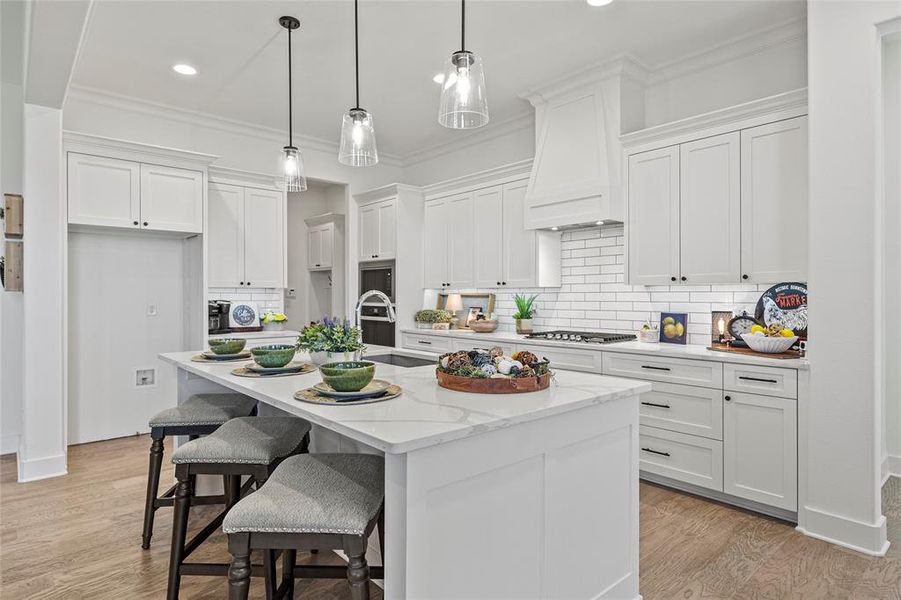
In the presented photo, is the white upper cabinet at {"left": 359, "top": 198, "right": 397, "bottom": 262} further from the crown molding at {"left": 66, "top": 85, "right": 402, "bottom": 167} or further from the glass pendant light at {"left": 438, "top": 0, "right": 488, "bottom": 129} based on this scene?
the glass pendant light at {"left": 438, "top": 0, "right": 488, "bottom": 129}

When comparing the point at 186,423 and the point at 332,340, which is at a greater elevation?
the point at 332,340

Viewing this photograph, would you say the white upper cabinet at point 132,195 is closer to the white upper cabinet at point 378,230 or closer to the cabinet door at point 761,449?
the white upper cabinet at point 378,230

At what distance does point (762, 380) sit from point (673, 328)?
2.91 feet

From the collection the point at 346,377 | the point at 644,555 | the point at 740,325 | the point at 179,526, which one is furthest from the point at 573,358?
the point at 179,526

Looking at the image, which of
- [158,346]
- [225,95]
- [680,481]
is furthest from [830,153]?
[158,346]

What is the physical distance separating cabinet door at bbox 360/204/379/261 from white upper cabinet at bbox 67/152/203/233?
177 cm

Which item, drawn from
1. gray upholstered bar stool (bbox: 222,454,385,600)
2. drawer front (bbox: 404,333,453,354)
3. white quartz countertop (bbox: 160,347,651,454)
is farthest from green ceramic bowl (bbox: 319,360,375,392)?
drawer front (bbox: 404,333,453,354)

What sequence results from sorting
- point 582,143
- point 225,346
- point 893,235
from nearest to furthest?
point 225,346 → point 893,235 → point 582,143

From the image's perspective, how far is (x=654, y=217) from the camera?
11.8 ft

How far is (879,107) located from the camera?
2.48m

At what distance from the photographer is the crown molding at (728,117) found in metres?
2.94

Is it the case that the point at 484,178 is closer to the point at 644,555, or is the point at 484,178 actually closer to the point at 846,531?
the point at 644,555

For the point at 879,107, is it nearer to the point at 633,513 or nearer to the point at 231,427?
the point at 633,513

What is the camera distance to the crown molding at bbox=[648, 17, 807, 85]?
10.7 feet
